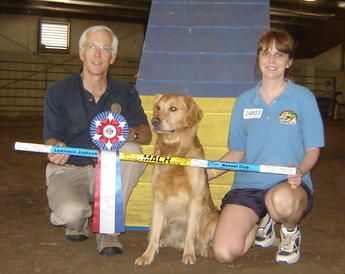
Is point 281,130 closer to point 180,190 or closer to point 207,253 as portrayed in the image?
point 180,190

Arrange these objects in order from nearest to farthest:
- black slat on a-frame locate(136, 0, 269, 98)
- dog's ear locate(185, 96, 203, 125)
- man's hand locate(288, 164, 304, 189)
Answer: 1. man's hand locate(288, 164, 304, 189)
2. dog's ear locate(185, 96, 203, 125)
3. black slat on a-frame locate(136, 0, 269, 98)

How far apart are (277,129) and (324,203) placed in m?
1.86

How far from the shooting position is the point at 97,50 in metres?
2.79

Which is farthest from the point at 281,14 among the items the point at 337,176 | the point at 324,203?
the point at 324,203

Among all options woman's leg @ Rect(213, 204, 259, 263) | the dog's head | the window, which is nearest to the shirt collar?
the dog's head

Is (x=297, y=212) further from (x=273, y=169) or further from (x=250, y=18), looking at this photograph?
(x=250, y=18)

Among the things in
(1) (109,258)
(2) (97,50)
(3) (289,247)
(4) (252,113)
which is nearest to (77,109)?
(2) (97,50)

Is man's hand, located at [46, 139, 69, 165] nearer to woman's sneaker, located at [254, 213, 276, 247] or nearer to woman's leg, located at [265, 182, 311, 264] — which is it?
woman's leg, located at [265, 182, 311, 264]

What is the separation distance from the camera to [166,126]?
2740mm

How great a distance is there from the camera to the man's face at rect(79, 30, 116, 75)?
2.79m

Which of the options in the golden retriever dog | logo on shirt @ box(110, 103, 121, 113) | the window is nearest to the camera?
the golden retriever dog

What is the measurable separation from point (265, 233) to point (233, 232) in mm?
454

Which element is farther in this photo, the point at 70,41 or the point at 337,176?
the point at 70,41

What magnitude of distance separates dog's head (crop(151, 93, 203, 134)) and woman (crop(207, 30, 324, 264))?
268 millimetres
